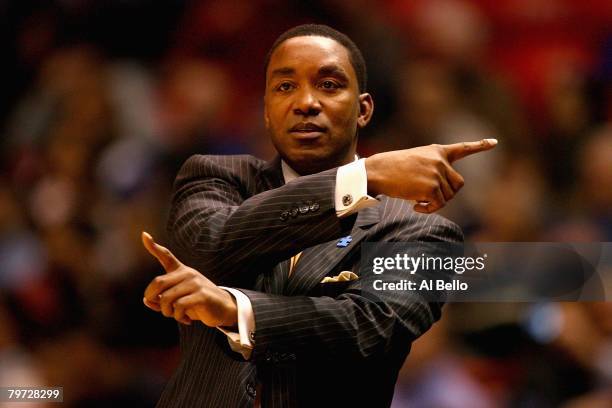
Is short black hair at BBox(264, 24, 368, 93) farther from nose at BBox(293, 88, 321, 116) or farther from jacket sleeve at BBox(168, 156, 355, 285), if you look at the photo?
jacket sleeve at BBox(168, 156, 355, 285)

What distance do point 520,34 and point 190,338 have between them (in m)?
1.90

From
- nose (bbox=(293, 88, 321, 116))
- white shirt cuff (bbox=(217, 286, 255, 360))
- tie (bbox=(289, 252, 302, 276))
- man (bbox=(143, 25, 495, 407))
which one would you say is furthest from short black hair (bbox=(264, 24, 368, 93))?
white shirt cuff (bbox=(217, 286, 255, 360))

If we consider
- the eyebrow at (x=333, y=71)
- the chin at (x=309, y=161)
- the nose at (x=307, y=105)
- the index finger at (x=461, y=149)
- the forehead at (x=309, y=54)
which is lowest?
the chin at (x=309, y=161)

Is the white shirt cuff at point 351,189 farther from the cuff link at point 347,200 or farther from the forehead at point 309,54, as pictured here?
the forehead at point 309,54

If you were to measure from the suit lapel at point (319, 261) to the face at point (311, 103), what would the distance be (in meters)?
0.16

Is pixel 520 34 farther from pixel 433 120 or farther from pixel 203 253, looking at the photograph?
pixel 203 253

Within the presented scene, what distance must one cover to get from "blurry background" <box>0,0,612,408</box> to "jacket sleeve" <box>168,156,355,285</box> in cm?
118

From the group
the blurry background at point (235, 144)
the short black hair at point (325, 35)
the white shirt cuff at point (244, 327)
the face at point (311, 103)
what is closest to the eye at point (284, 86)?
the face at point (311, 103)

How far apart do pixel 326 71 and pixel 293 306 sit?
51 centimetres

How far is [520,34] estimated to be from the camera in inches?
130

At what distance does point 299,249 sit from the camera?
5.49 ft

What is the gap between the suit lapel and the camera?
71.1 inches

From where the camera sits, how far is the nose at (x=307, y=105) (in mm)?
1915

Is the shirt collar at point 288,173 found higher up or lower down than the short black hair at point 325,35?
lower down
